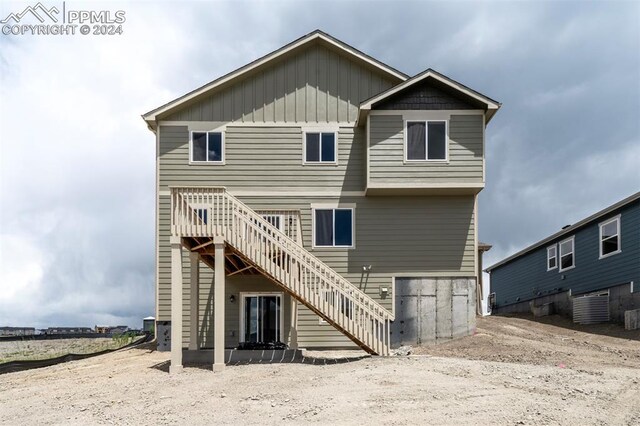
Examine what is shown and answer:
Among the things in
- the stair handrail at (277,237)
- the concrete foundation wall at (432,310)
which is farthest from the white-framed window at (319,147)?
the stair handrail at (277,237)

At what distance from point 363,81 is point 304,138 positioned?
2844 millimetres

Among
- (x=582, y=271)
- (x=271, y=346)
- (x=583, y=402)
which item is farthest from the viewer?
(x=582, y=271)

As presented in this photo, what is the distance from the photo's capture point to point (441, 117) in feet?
65.2

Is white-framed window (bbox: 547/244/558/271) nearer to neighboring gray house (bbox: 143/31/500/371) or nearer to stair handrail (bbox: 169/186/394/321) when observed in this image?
neighboring gray house (bbox: 143/31/500/371)

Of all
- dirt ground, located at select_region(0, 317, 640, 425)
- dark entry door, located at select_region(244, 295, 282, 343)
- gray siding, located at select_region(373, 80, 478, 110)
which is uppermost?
gray siding, located at select_region(373, 80, 478, 110)

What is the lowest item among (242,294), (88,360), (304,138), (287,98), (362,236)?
(88,360)

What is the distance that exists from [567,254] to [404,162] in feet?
40.4

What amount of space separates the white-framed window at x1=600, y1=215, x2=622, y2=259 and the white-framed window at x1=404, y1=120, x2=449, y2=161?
8.28 meters

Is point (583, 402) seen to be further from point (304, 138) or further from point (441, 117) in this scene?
point (304, 138)

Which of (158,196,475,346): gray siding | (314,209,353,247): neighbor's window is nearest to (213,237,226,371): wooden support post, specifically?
(158,196,475,346): gray siding

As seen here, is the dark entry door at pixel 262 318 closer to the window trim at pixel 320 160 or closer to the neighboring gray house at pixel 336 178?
the neighboring gray house at pixel 336 178

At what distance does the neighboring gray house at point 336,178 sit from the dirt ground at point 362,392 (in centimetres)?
348

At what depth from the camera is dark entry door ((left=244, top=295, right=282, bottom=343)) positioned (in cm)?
2050

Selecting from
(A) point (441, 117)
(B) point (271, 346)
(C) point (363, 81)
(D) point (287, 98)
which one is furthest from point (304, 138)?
(B) point (271, 346)
